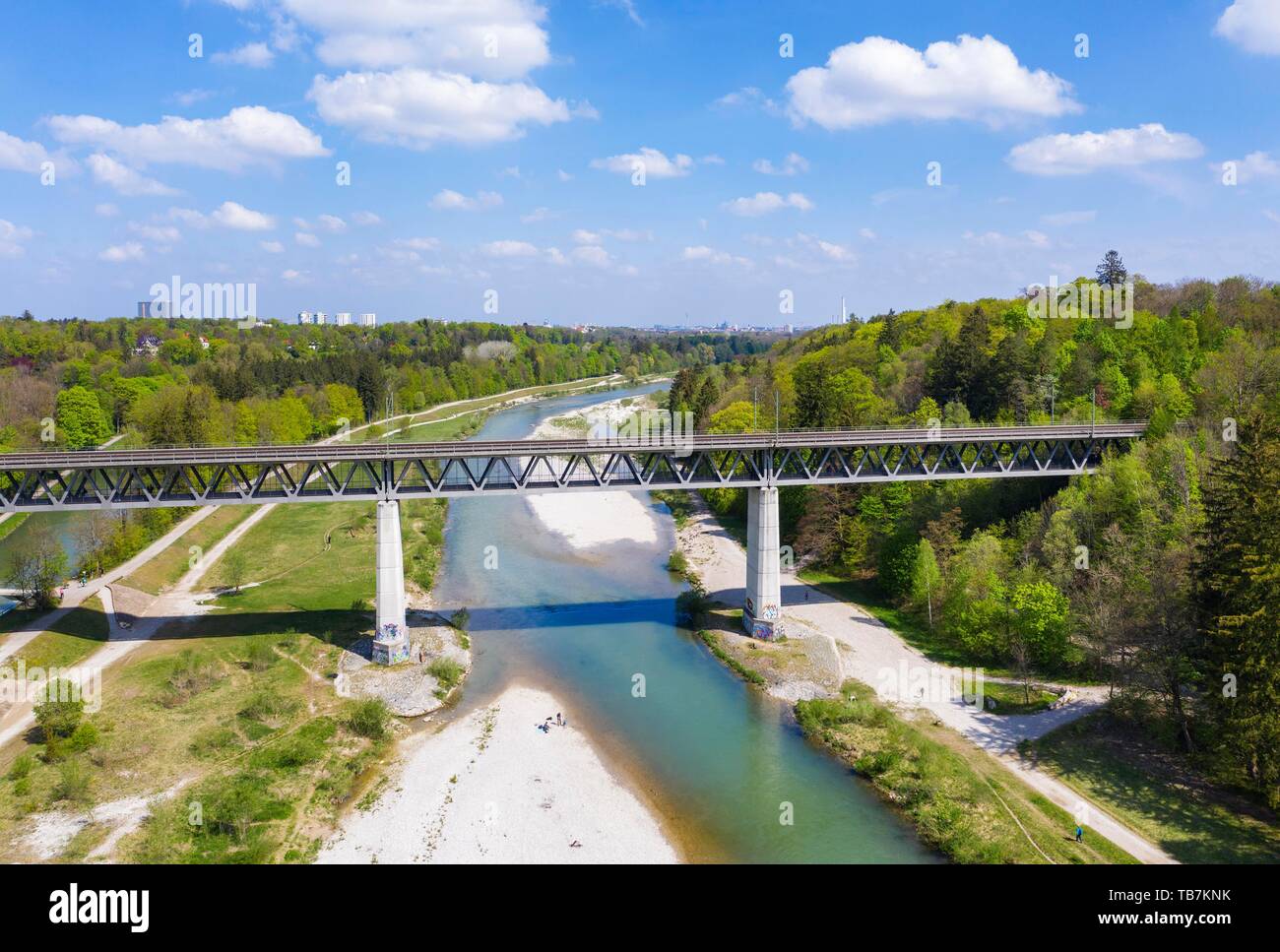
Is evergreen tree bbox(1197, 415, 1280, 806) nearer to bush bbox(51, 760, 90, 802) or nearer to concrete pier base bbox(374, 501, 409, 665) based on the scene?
concrete pier base bbox(374, 501, 409, 665)

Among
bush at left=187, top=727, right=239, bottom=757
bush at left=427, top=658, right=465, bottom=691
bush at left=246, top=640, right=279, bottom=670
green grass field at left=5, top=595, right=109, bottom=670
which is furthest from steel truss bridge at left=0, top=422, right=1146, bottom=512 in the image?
bush at left=187, top=727, right=239, bottom=757

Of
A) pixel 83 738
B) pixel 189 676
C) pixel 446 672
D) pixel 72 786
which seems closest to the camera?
pixel 72 786

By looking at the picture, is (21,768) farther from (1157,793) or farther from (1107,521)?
(1107,521)

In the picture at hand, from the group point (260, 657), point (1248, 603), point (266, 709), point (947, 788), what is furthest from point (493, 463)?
point (1248, 603)

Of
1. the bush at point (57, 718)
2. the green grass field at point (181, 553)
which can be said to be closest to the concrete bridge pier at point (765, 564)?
the bush at point (57, 718)

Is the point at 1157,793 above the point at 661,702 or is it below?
above

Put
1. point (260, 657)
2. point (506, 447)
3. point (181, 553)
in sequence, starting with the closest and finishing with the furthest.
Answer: point (260, 657) < point (506, 447) < point (181, 553)
